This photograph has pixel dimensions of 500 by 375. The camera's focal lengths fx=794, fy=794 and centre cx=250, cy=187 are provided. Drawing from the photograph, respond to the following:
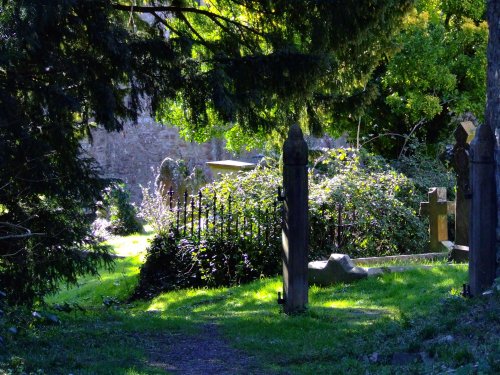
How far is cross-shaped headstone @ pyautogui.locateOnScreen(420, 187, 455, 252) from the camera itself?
14086 millimetres

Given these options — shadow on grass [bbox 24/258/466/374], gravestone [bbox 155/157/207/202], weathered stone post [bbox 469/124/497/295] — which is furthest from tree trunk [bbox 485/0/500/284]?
gravestone [bbox 155/157/207/202]

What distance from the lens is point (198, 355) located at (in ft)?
25.1

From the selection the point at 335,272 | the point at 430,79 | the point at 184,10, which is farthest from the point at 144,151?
the point at 335,272

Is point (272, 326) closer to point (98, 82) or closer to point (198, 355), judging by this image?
point (198, 355)

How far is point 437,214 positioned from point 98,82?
23.8 ft

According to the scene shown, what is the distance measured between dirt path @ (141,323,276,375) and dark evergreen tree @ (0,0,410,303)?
6.14 feet

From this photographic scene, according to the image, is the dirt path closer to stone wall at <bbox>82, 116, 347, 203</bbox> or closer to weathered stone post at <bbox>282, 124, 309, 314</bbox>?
weathered stone post at <bbox>282, 124, 309, 314</bbox>

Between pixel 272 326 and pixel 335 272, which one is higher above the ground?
pixel 335 272

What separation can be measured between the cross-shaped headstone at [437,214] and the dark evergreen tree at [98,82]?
3521 millimetres

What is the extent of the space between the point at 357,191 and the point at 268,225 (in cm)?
190

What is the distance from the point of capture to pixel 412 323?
7273 millimetres

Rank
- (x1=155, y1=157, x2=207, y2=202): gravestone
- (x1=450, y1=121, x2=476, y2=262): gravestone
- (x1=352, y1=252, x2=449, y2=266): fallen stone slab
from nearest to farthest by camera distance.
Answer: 1. (x1=450, y1=121, x2=476, y2=262): gravestone
2. (x1=352, y1=252, x2=449, y2=266): fallen stone slab
3. (x1=155, y1=157, x2=207, y2=202): gravestone

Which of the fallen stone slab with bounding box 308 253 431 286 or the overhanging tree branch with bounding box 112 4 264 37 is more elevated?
the overhanging tree branch with bounding box 112 4 264 37

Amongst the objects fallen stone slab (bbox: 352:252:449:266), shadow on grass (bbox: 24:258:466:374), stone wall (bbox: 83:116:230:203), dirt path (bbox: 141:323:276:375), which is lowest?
dirt path (bbox: 141:323:276:375)
